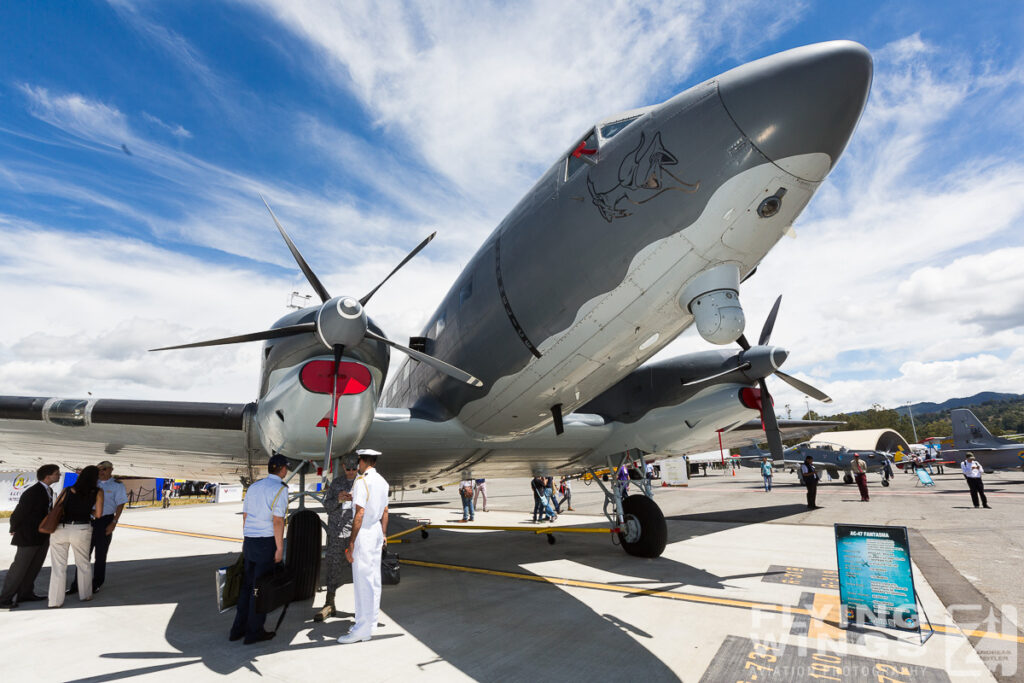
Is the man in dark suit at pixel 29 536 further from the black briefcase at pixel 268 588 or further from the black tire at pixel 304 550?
the black briefcase at pixel 268 588

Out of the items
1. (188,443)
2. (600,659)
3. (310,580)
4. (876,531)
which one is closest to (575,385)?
(600,659)

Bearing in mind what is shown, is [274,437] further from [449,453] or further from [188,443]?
[449,453]

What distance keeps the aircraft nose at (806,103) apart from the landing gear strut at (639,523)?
7.06 metres

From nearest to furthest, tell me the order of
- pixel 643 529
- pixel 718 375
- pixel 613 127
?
pixel 613 127 < pixel 718 375 < pixel 643 529

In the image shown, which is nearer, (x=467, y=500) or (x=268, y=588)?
(x=268, y=588)

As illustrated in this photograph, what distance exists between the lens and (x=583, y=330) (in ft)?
18.9

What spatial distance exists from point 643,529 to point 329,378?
22.1 feet

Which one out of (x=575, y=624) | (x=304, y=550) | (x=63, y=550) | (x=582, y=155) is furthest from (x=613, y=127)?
(x=63, y=550)

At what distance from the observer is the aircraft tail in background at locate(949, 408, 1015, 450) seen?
2891 cm

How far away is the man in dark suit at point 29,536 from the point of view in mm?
6703

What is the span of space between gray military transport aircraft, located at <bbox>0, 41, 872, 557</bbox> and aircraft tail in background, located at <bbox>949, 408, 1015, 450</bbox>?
99.9 ft

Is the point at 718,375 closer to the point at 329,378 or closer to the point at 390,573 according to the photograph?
the point at 390,573

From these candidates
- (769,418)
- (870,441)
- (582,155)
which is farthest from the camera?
(870,441)

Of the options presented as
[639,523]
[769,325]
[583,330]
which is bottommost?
[639,523]
